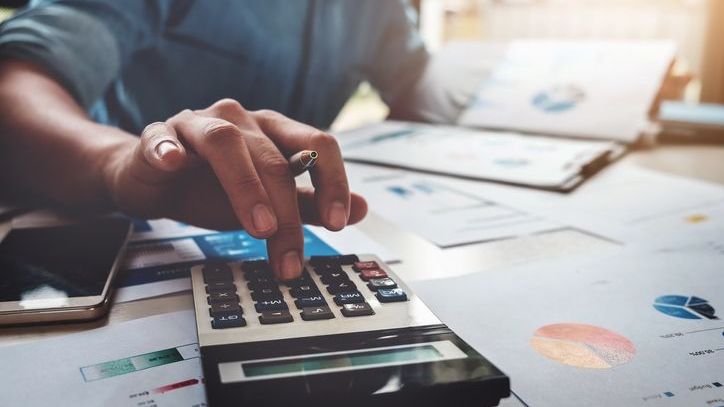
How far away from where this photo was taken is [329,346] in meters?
0.29

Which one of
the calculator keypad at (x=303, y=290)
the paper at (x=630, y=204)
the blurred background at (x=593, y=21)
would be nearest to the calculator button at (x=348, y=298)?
the calculator keypad at (x=303, y=290)

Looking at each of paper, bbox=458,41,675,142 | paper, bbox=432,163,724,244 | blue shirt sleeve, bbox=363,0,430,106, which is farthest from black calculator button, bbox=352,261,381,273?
blue shirt sleeve, bbox=363,0,430,106

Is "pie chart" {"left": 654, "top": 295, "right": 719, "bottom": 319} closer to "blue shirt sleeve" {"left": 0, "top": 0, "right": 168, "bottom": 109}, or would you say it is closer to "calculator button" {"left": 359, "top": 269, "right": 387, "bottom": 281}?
"calculator button" {"left": 359, "top": 269, "right": 387, "bottom": 281}

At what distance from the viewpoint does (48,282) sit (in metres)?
0.37

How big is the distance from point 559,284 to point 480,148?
441 mm

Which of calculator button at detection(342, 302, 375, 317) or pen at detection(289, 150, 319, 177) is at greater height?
pen at detection(289, 150, 319, 177)

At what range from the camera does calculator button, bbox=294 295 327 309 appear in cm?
33

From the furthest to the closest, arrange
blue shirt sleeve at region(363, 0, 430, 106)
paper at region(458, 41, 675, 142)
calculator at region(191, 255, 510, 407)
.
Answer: blue shirt sleeve at region(363, 0, 430, 106) → paper at region(458, 41, 675, 142) → calculator at region(191, 255, 510, 407)

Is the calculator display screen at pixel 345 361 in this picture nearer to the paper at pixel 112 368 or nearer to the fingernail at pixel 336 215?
the paper at pixel 112 368

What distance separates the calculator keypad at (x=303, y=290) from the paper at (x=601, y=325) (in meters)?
0.04

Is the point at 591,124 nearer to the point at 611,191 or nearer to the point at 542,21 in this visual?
the point at 611,191

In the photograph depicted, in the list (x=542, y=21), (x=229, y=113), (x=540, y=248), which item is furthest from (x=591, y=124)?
(x=542, y=21)

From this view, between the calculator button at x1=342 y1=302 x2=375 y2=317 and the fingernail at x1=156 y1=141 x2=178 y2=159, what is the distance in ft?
0.48

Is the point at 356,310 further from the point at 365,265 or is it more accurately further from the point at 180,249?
the point at 180,249
